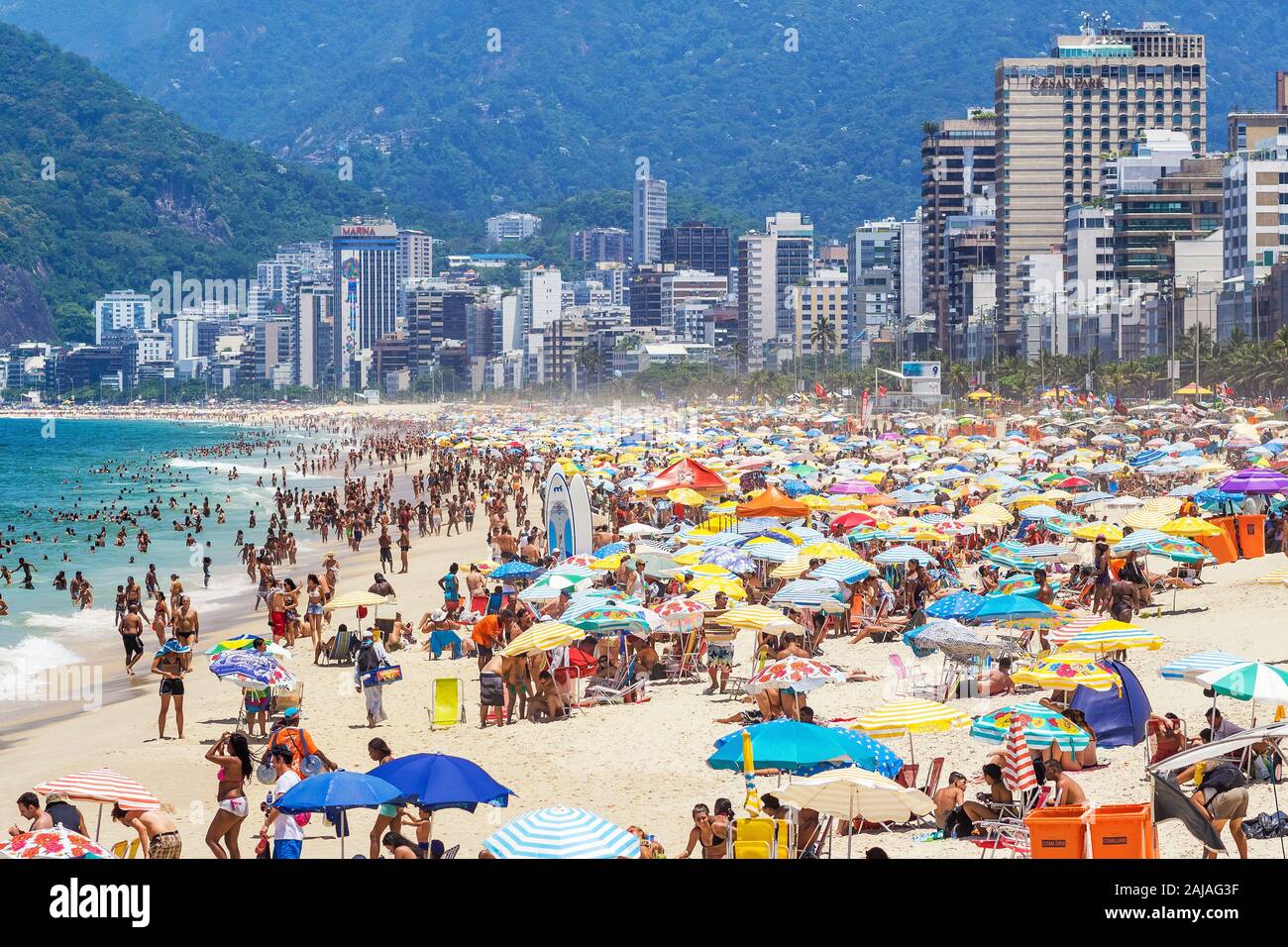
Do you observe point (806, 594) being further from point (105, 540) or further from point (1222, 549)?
point (105, 540)

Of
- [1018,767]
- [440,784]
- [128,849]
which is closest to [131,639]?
[128,849]

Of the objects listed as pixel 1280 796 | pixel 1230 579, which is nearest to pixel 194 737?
pixel 1280 796

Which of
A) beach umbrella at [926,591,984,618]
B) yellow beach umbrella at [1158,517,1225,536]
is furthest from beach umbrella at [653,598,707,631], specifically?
yellow beach umbrella at [1158,517,1225,536]

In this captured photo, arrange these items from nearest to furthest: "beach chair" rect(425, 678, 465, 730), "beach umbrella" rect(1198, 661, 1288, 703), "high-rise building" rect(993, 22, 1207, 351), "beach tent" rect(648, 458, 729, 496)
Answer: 1. "beach umbrella" rect(1198, 661, 1288, 703)
2. "beach chair" rect(425, 678, 465, 730)
3. "beach tent" rect(648, 458, 729, 496)
4. "high-rise building" rect(993, 22, 1207, 351)

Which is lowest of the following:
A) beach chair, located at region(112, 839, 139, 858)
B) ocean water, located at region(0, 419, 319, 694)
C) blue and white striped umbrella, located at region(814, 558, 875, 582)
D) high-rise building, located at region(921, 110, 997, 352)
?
ocean water, located at region(0, 419, 319, 694)

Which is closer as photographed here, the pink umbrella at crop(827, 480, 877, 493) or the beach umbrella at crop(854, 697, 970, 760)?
Answer: the beach umbrella at crop(854, 697, 970, 760)

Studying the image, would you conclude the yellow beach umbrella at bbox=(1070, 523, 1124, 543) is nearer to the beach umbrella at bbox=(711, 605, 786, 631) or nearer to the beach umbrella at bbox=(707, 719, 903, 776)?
the beach umbrella at bbox=(711, 605, 786, 631)
